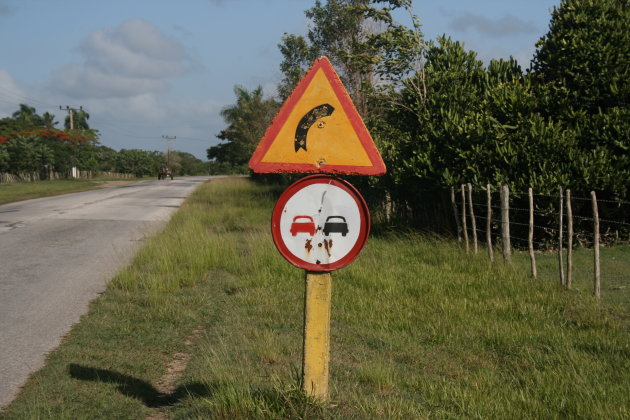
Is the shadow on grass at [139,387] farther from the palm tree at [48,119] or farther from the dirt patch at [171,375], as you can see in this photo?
the palm tree at [48,119]

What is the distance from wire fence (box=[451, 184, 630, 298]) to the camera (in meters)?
11.0

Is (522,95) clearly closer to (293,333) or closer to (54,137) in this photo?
(293,333)

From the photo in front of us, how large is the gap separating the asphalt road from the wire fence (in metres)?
6.37

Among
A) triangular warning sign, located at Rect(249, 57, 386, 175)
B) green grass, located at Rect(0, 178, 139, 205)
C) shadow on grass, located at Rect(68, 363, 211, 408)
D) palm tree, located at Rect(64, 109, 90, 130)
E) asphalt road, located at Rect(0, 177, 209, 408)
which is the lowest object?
shadow on grass, located at Rect(68, 363, 211, 408)

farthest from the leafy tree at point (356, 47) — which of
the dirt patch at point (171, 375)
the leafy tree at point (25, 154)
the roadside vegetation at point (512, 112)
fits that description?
the leafy tree at point (25, 154)

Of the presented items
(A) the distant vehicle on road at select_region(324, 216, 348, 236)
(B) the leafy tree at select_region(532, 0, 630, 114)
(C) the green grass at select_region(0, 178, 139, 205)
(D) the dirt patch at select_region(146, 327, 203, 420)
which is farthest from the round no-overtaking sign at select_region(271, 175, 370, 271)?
(C) the green grass at select_region(0, 178, 139, 205)

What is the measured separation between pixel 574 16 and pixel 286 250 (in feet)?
41.0

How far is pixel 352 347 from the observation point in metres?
5.61

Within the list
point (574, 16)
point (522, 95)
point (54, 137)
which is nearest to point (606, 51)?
point (574, 16)

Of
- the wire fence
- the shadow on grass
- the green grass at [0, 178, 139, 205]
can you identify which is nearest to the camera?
the shadow on grass

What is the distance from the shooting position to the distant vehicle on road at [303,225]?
11.5 ft

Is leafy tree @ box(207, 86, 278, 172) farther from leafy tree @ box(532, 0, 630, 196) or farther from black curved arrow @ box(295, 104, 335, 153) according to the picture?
black curved arrow @ box(295, 104, 335, 153)

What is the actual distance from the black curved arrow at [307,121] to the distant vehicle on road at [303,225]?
0.39m

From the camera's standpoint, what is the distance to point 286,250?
11.4 ft
